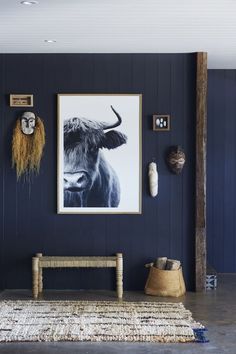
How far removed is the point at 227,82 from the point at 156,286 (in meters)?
3.01

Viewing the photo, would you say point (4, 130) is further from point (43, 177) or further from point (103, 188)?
point (103, 188)

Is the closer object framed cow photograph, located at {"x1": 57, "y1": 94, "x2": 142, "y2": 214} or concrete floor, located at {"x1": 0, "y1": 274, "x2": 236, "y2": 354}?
concrete floor, located at {"x1": 0, "y1": 274, "x2": 236, "y2": 354}

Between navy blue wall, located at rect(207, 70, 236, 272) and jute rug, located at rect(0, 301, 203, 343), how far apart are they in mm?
2245

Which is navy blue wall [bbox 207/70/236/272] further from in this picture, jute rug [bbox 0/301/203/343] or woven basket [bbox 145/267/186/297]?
jute rug [bbox 0/301/203/343]

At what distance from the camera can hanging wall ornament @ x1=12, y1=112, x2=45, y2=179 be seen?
275 inches

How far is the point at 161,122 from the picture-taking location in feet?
23.1

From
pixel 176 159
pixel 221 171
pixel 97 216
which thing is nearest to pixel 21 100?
pixel 97 216

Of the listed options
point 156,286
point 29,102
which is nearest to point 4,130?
point 29,102

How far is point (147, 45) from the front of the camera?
6680 millimetres

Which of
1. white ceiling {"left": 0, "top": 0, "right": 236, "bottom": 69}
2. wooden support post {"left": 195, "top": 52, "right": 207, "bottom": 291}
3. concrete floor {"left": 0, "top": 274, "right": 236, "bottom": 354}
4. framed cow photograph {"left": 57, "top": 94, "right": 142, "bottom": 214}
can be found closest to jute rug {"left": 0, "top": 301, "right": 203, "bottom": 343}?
concrete floor {"left": 0, "top": 274, "right": 236, "bottom": 354}

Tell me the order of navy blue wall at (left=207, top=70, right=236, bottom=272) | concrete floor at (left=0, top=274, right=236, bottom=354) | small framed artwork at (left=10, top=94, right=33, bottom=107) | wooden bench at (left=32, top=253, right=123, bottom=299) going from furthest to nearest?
navy blue wall at (left=207, top=70, right=236, bottom=272), small framed artwork at (left=10, top=94, right=33, bottom=107), wooden bench at (left=32, top=253, right=123, bottom=299), concrete floor at (left=0, top=274, right=236, bottom=354)

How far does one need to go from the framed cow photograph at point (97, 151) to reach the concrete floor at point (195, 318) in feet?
3.18

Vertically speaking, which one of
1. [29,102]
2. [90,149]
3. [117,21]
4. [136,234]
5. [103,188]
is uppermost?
[117,21]

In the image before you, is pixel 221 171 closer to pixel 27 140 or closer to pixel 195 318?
pixel 27 140
